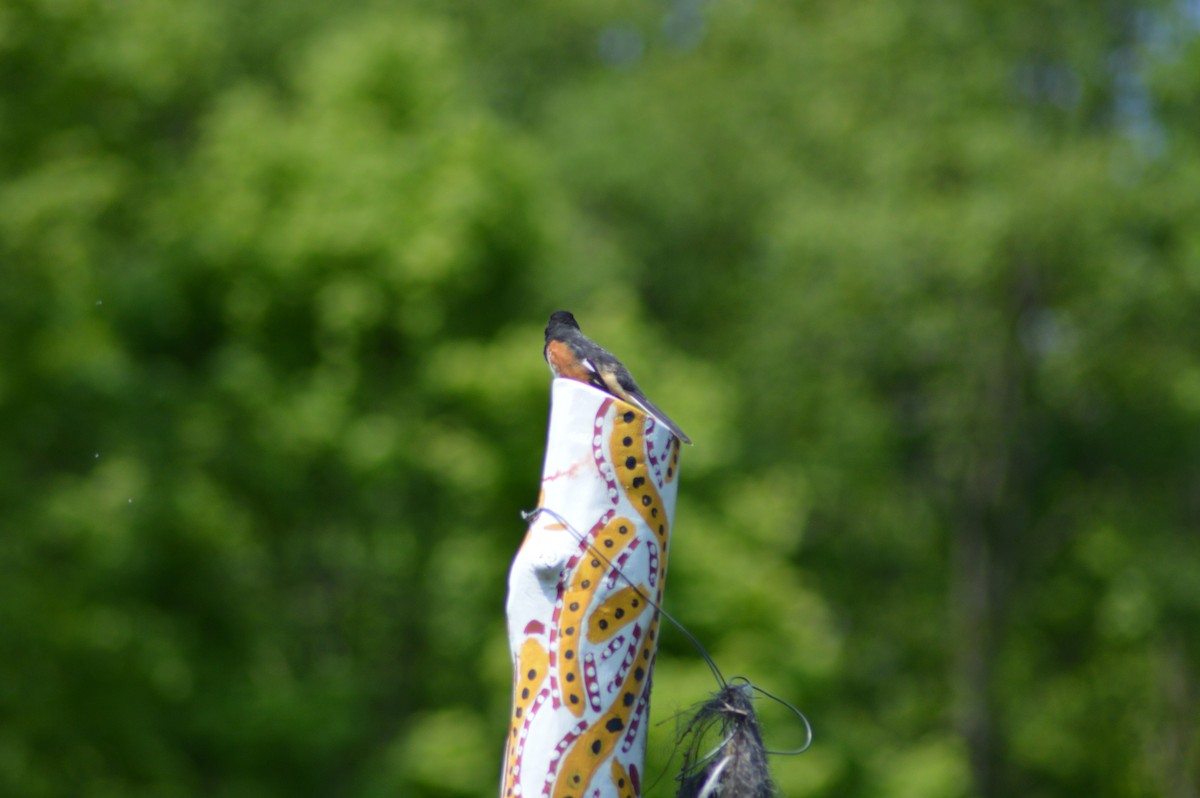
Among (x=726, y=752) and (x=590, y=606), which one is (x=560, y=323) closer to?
(x=590, y=606)

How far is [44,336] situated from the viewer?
14711 mm

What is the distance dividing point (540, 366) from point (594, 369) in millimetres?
11217

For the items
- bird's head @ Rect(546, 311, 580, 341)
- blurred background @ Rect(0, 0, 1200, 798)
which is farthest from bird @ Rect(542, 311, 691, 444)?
blurred background @ Rect(0, 0, 1200, 798)

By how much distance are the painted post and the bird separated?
3.5 inches

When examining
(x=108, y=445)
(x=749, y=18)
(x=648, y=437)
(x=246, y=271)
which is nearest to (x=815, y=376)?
(x=749, y=18)

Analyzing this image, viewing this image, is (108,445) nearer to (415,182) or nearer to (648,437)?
(415,182)

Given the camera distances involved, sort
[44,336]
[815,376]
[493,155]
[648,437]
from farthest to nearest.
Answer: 1. [815,376]
2. [493,155]
3. [44,336]
4. [648,437]

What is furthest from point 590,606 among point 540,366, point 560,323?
point 540,366

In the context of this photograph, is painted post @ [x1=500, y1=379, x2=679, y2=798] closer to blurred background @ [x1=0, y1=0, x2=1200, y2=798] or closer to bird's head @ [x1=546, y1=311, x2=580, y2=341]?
bird's head @ [x1=546, y1=311, x2=580, y2=341]

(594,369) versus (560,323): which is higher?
(560,323)

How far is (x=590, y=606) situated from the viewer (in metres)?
3.74

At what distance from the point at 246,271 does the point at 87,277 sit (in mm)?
2051

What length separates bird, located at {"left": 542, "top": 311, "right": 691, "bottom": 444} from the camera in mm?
3932

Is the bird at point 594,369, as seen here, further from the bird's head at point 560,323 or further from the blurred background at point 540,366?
the blurred background at point 540,366
